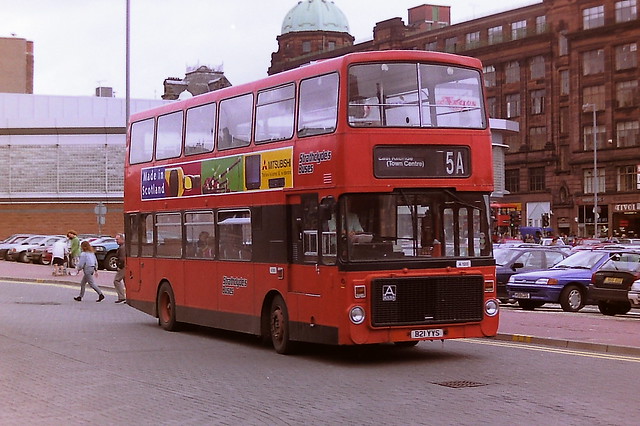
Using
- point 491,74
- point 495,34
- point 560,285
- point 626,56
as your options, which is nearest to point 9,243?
point 560,285

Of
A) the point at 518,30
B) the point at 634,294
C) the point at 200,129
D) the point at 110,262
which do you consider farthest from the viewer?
the point at 518,30

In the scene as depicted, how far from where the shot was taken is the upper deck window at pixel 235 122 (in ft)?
56.7

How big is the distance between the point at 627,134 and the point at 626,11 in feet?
31.2

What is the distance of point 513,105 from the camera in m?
96.8

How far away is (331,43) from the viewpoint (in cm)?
12306

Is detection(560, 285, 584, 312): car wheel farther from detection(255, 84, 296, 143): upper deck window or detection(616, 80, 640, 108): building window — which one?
detection(616, 80, 640, 108): building window

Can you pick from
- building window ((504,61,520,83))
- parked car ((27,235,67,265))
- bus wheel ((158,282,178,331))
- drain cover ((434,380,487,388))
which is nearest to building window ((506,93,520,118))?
building window ((504,61,520,83))

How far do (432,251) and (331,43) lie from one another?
110 metres

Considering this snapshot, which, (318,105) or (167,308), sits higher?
(318,105)

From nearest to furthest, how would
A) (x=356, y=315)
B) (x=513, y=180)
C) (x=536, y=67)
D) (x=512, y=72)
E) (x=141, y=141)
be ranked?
(x=356, y=315) < (x=141, y=141) < (x=536, y=67) < (x=513, y=180) < (x=512, y=72)

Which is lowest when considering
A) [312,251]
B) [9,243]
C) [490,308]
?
[490,308]

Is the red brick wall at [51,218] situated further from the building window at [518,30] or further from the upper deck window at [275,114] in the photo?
the upper deck window at [275,114]

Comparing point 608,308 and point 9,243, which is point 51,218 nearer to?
point 9,243

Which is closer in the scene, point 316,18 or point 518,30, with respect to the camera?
point 518,30
